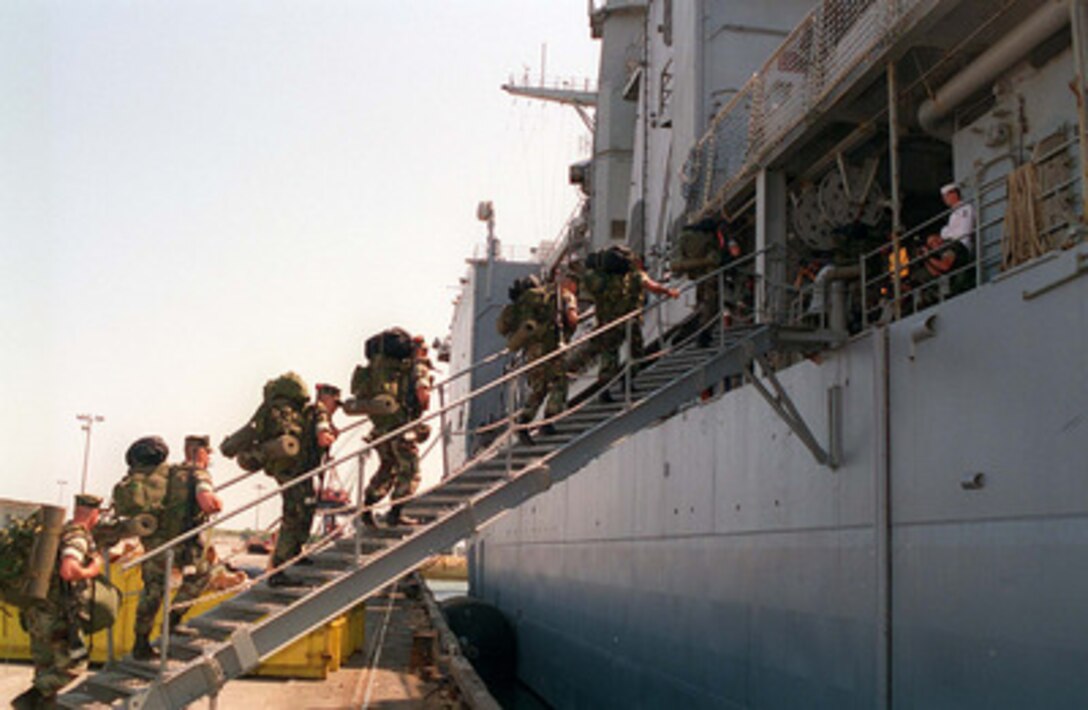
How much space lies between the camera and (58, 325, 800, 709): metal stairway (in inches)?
250

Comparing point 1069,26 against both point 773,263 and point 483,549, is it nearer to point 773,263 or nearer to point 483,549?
point 773,263

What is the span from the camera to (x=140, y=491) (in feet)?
23.6

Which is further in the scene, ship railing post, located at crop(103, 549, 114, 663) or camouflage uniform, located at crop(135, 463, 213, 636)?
camouflage uniform, located at crop(135, 463, 213, 636)

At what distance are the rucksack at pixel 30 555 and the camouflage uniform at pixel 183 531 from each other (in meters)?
0.63

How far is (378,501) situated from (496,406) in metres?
17.9

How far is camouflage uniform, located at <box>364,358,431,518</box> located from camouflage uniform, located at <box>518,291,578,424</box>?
45.5 inches

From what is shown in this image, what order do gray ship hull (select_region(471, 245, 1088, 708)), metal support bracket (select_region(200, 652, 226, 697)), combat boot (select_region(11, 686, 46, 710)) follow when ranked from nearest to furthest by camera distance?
gray ship hull (select_region(471, 245, 1088, 708)) → metal support bracket (select_region(200, 652, 226, 697)) → combat boot (select_region(11, 686, 46, 710))

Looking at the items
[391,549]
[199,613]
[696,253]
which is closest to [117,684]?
[391,549]

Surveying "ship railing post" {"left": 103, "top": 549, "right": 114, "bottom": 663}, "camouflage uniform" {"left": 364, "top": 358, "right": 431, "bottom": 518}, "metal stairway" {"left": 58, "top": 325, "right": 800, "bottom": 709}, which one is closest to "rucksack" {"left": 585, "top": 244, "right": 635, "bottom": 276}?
"metal stairway" {"left": 58, "top": 325, "right": 800, "bottom": 709}

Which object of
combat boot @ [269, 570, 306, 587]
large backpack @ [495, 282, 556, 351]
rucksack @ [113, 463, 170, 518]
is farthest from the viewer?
large backpack @ [495, 282, 556, 351]

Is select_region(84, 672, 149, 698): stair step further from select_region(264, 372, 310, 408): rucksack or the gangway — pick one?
select_region(264, 372, 310, 408): rucksack

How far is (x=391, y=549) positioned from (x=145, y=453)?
186 centimetres

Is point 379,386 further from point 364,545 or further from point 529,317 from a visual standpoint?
point 529,317

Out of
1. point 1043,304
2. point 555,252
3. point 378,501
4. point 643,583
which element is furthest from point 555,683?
point 555,252
